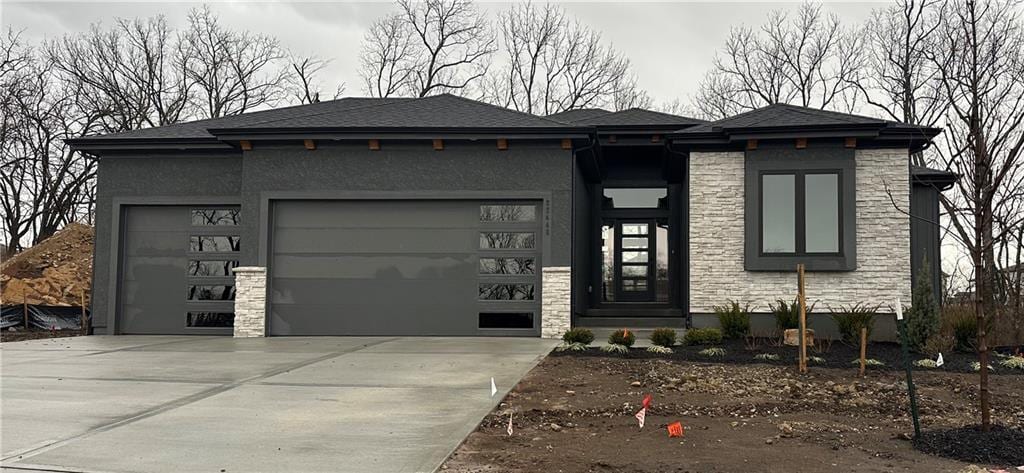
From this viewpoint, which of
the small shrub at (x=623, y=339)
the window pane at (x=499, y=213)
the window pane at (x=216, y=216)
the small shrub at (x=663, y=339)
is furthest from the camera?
the window pane at (x=216, y=216)

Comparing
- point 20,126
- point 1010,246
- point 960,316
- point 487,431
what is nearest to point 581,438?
point 487,431

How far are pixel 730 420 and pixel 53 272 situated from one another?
18.6 m

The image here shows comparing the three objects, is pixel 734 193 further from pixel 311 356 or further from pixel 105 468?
pixel 105 468

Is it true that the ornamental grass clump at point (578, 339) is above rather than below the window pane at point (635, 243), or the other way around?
below

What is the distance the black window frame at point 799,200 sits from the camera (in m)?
12.7

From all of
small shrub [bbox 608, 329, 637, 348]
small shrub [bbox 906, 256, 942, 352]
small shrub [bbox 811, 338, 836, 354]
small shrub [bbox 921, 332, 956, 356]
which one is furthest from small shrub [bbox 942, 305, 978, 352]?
small shrub [bbox 608, 329, 637, 348]

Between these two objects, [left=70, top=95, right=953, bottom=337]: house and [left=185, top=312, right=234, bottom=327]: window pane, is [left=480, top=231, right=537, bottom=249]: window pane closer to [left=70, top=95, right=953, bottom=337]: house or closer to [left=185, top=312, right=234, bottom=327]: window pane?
[left=70, top=95, right=953, bottom=337]: house

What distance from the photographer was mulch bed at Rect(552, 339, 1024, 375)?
9.29 metres

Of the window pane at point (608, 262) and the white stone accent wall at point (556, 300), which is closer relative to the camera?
the white stone accent wall at point (556, 300)

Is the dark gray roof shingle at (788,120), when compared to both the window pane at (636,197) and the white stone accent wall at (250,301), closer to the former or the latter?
the window pane at (636,197)

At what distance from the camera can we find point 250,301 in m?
13.3

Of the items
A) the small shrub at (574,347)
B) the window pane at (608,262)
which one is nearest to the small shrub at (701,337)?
the small shrub at (574,347)

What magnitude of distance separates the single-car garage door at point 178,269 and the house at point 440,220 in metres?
0.03

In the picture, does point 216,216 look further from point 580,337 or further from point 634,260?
point 634,260
